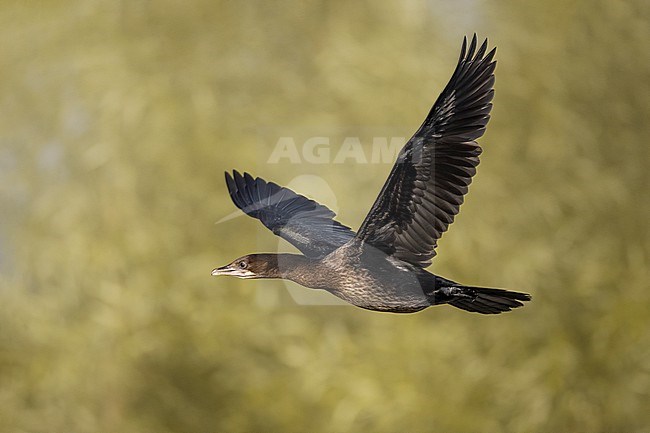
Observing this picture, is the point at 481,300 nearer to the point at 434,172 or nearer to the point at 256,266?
the point at 434,172

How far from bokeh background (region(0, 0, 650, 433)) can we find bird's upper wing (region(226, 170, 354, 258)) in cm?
156

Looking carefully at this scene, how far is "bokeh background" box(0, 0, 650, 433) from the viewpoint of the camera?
396 cm

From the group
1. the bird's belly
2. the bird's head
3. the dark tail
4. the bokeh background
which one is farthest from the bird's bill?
the bokeh background

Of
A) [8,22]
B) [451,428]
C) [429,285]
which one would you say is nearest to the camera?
[429,285]

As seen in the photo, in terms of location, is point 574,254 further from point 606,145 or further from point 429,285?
point 429,285

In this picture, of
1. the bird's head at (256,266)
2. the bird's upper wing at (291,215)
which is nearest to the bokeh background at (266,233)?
the bird's upper wing at (291,215)

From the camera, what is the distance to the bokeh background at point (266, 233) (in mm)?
3959

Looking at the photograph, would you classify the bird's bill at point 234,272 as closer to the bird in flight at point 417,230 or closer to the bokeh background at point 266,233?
the bird in flight at point 417,230

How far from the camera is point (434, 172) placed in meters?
1.65

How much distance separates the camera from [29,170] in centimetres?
415

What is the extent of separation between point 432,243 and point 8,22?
10.7 feet

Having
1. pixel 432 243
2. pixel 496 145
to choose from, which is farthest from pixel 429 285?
pixel 496 145

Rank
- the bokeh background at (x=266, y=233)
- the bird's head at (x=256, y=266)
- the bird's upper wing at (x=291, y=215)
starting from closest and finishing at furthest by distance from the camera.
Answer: the bird's head at (x=256, y=266) < the bird's upper wing at (x=291, y=215) < the bokeh background at (x=266, y=233)

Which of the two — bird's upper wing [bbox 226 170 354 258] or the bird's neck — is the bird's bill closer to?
the bird's neck
